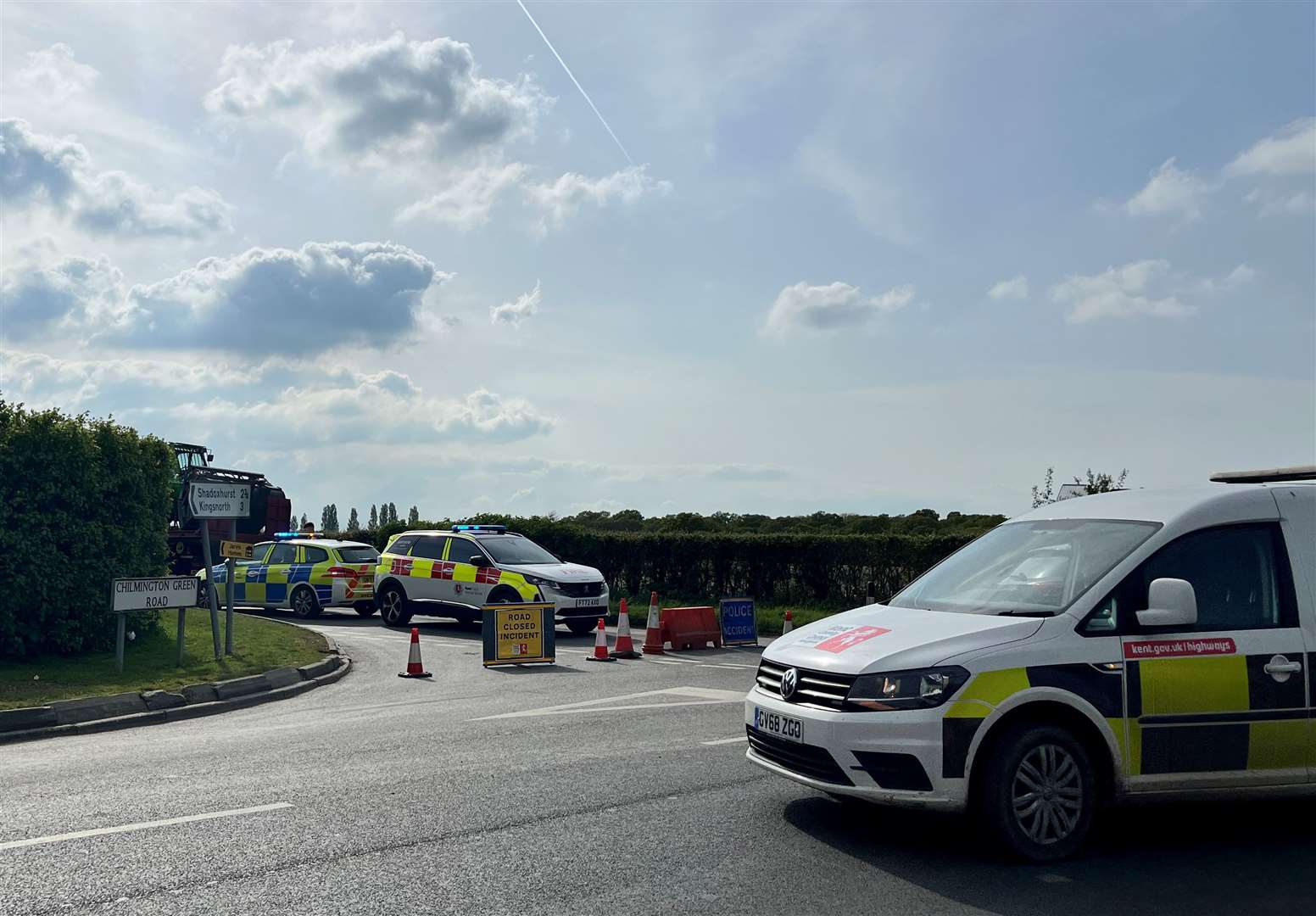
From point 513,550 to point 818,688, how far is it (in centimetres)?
1530

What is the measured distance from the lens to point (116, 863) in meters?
5.60

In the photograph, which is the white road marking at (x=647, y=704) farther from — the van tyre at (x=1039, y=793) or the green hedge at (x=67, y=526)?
the green hedge at (x=67, y=526)

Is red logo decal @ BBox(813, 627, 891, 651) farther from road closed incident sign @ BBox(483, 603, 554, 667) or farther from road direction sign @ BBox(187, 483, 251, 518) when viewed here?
road direction sign @ BBox(187, 483, 251, 518)

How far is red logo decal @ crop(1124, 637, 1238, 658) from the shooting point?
5863 mm

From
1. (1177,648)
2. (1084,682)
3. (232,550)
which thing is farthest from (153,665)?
(1177,648)

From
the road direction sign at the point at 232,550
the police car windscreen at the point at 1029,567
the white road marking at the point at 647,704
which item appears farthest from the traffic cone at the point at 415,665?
the police car windscreen at the point at 1029,567

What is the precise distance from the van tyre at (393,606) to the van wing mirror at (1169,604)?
17.9 metres

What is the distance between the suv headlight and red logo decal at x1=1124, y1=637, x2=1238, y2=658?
96 cm

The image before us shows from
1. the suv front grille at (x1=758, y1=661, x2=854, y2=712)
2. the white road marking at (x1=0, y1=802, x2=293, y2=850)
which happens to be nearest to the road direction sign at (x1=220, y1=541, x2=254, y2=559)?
the white road marking at (x1=0, y1=802, x2=293, y2=850)

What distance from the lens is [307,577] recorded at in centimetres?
2386

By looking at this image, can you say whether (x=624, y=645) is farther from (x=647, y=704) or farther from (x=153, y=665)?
(x=153, y=665)

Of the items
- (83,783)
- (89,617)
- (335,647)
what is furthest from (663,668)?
(83,783)

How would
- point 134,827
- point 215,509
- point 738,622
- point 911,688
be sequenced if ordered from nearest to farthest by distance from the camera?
point 911,688 → point 134,827 → point 215,509 → point 738,622

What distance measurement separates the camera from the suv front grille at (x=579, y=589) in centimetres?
1961
